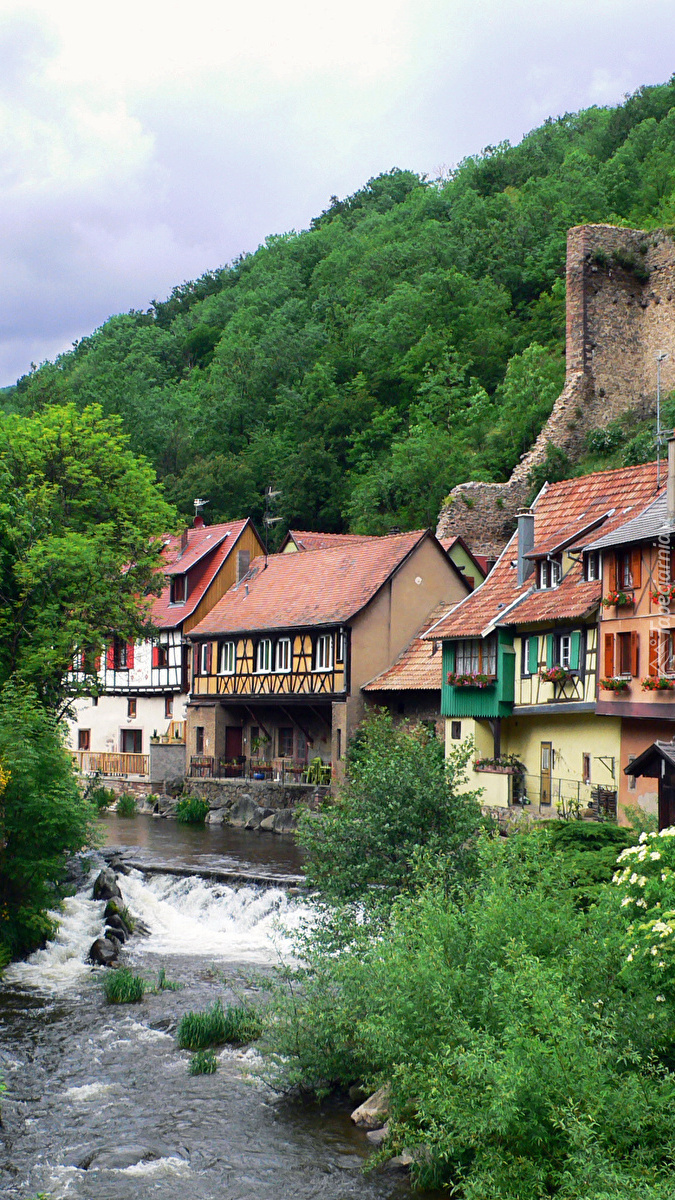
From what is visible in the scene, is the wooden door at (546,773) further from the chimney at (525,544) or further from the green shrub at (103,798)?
the green shrub at (103,798)

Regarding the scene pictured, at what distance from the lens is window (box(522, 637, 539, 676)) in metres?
24.7

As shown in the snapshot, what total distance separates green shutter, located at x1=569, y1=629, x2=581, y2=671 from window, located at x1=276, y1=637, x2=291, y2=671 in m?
14.7

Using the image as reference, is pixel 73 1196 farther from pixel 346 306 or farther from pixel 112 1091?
pixel 346 306

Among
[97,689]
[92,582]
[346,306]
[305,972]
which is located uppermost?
[346,306]

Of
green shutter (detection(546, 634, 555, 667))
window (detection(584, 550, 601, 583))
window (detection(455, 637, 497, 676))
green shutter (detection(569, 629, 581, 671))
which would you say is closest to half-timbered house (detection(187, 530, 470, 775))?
window (detection(455, 637, 497, 676))

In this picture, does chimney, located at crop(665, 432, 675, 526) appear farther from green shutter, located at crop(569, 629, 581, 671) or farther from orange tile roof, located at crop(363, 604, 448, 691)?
orange tile roof, located at crop(363, 604, 448, 691)

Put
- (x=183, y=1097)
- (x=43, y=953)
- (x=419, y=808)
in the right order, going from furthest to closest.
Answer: (x=43, y=953) < (x=419, y=808) < (x=183, y=1097)

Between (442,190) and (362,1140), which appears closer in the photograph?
(362,1140)

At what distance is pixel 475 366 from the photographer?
53.6m

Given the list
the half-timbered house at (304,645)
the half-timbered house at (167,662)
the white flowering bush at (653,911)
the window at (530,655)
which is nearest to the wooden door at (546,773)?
the window at (530,655)

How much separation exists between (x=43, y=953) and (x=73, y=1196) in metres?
8.52

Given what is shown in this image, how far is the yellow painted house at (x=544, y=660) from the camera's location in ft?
74.4

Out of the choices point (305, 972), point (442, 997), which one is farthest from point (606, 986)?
point (305, 972)

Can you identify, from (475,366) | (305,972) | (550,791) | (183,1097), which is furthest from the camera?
(475,366)
